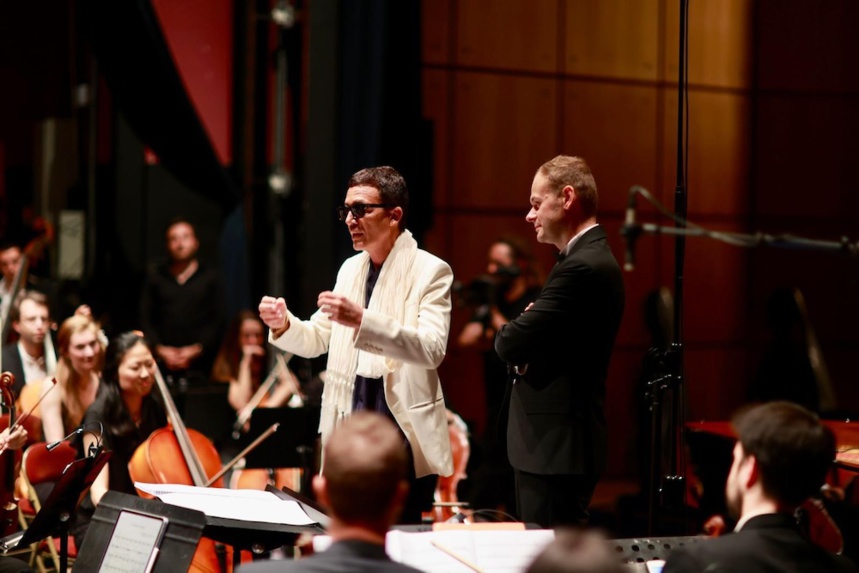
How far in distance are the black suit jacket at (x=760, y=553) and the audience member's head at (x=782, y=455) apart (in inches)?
2.1

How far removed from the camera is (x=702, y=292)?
7.27 m

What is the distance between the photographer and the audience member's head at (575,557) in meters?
1.47

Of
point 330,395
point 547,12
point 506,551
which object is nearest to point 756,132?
point 547,12

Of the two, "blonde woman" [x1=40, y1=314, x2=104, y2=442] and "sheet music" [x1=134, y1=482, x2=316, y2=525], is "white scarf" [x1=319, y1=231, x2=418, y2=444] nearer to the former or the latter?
"sheet music" [x1=134, y1=482, x2=316, y2=525]

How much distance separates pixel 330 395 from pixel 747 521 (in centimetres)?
157

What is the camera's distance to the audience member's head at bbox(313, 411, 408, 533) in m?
1.82

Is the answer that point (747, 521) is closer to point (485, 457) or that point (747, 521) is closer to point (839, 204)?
point (485, 457)

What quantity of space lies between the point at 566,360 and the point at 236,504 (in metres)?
1.05

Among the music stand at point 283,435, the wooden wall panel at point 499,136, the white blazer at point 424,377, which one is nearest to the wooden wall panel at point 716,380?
the wooden wall panel at point 499,136

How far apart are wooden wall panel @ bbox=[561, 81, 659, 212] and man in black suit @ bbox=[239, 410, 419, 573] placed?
5272mm

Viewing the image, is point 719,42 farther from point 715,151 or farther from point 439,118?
point 439,118

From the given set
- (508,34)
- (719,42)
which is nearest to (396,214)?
(508,34)

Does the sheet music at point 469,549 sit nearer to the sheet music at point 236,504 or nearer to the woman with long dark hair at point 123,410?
the sheet music at point 236,504

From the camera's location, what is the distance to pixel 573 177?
127 inches
